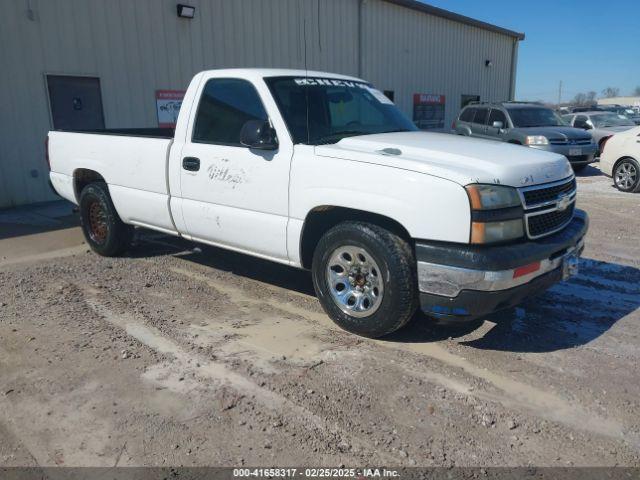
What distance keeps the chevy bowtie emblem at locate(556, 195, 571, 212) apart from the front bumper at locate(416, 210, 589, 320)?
40 centimetres

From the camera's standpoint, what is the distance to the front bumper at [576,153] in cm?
1277

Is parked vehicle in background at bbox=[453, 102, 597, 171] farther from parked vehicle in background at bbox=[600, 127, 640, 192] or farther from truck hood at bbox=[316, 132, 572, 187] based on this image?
truck hood at bbox=[316, 132, 572, 187]

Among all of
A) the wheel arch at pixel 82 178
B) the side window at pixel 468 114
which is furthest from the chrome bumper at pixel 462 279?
the side window at pixel 468 114

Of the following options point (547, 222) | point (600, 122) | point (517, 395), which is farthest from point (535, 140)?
point (517, 395)

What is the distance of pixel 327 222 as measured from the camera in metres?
4.25

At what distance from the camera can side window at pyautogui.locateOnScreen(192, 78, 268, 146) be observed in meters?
4.60

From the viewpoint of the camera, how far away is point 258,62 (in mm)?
13312

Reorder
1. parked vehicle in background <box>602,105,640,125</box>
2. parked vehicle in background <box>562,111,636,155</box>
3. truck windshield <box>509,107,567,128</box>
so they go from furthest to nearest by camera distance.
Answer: parked vehicle in background <box>602,105,640,125</box> → parked vehicle in background <box>562,111,636,155</box> → truck windshield <box>509,107,567,128</box>

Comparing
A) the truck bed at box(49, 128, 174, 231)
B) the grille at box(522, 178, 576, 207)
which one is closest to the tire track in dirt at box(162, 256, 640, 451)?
the grille at box(522, 178, 576, 207)

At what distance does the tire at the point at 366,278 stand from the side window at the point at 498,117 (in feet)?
35.5

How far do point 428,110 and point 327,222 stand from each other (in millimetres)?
17069

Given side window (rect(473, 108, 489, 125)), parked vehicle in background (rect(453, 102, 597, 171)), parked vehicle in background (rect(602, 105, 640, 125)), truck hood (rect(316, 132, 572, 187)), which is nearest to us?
truck hood (rect(316, 132, 572, 187))

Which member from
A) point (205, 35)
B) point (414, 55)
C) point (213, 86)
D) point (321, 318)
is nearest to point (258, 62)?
point (205, 35)

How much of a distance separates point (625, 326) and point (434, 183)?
7.17 ft
